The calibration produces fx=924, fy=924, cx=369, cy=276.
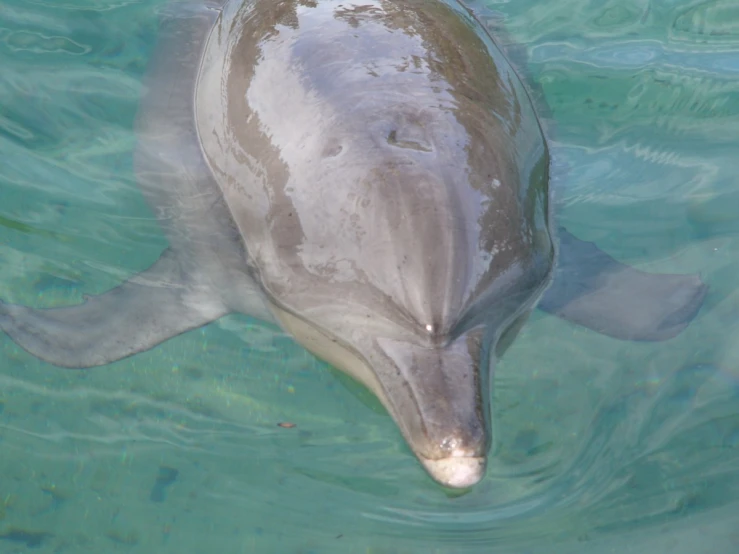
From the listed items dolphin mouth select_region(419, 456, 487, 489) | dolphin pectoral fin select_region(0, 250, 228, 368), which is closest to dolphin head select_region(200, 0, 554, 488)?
dolphin mouth select_region(419, 456, 487, 489)

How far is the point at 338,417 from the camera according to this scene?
18.0 feet

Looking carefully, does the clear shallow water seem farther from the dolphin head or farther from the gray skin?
the dolphin head

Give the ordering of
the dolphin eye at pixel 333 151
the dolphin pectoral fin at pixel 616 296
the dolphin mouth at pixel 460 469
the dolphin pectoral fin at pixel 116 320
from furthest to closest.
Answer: the dolphin pectoral fin at pixel 116 320
the dolphin pectoral fin at pixel 616 296
the dolphin eye at pixel 333 151
the dolphin mouth at pixel 460 469

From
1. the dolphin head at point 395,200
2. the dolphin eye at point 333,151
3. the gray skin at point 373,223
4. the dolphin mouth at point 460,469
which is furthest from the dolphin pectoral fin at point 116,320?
the dolphin mouth at point 460,469

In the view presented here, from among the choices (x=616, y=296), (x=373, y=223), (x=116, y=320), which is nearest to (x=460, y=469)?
(x=373, y=223)

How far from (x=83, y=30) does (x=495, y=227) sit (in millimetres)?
5365

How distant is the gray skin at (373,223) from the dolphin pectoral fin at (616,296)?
0.01 m

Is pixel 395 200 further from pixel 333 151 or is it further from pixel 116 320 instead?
pixel 116 320

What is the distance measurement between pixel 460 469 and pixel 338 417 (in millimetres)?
1598

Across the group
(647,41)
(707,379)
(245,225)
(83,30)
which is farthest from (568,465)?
(83,30)

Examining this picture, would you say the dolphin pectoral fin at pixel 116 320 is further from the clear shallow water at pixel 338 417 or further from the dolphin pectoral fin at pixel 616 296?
the dolphin pectoral fin at pixel 616 296

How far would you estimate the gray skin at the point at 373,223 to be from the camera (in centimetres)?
443

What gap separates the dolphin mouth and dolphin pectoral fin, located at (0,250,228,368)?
7.56ft

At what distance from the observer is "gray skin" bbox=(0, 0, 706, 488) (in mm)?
4434
